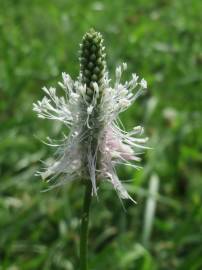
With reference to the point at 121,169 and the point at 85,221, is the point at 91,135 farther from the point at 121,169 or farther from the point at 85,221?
the point at 121,169

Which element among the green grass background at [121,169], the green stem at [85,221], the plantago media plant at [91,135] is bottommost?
the green stem at [85,221]

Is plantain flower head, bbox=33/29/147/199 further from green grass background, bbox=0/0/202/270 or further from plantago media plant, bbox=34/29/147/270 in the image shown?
green grass background, bbox=0/0/202/270

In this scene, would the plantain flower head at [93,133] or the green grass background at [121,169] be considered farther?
the green grass background at [121,169]

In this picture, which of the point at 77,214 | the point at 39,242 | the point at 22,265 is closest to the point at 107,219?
the point at 77,214

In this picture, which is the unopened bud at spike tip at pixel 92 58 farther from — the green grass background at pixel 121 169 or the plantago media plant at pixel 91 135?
the green grass background at pixel 121 169

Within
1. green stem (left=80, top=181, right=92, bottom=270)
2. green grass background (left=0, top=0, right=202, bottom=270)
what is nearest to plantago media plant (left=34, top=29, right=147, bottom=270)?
green stem (left=80, top=181, right=92, bottom=270)

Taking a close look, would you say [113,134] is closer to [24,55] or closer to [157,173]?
[157,173]

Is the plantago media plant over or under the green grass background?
under

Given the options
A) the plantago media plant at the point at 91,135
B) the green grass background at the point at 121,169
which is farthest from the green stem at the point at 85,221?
the green grass background at the point at 121,169
